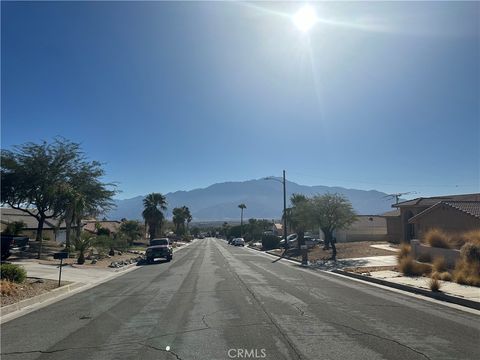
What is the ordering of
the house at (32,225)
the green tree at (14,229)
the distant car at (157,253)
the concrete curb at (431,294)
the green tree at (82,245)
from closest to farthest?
1. the concrete curb at (431,294)
2. the green tree at (82,245)
3. the distant car at (157,253)
4. the green tree at (14,229)
5. the house at (32,225)

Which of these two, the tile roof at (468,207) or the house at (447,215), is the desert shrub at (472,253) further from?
the tile roof at (468,207)

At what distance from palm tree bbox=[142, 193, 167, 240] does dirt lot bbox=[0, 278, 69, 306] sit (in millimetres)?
56563

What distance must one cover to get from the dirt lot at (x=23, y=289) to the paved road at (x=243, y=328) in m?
1.30

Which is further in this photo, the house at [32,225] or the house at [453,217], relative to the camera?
the house at [32,225]

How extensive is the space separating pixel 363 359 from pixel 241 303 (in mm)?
6016

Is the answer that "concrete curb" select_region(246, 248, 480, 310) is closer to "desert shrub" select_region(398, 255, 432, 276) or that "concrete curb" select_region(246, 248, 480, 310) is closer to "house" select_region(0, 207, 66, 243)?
"desert shrub" select_region(398, 255, 432, 276)

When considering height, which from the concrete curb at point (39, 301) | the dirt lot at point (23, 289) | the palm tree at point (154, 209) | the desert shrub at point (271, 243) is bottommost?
the concrete curb at point (39, 301)

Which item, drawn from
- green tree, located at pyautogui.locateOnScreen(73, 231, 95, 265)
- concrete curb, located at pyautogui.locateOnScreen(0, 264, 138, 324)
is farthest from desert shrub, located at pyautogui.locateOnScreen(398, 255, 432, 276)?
green tree, located at pyautogui.locateOnScreen(73, 231, 95, 265)

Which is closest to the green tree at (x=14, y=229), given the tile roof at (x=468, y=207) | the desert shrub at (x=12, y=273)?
the desert shrub at (x=12, y=273)

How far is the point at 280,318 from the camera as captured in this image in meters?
10.5

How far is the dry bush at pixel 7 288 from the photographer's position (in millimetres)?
14202

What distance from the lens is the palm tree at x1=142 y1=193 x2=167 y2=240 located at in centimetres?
7462

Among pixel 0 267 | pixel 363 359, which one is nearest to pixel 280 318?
pixel 363 359

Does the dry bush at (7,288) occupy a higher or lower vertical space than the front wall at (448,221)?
lower
